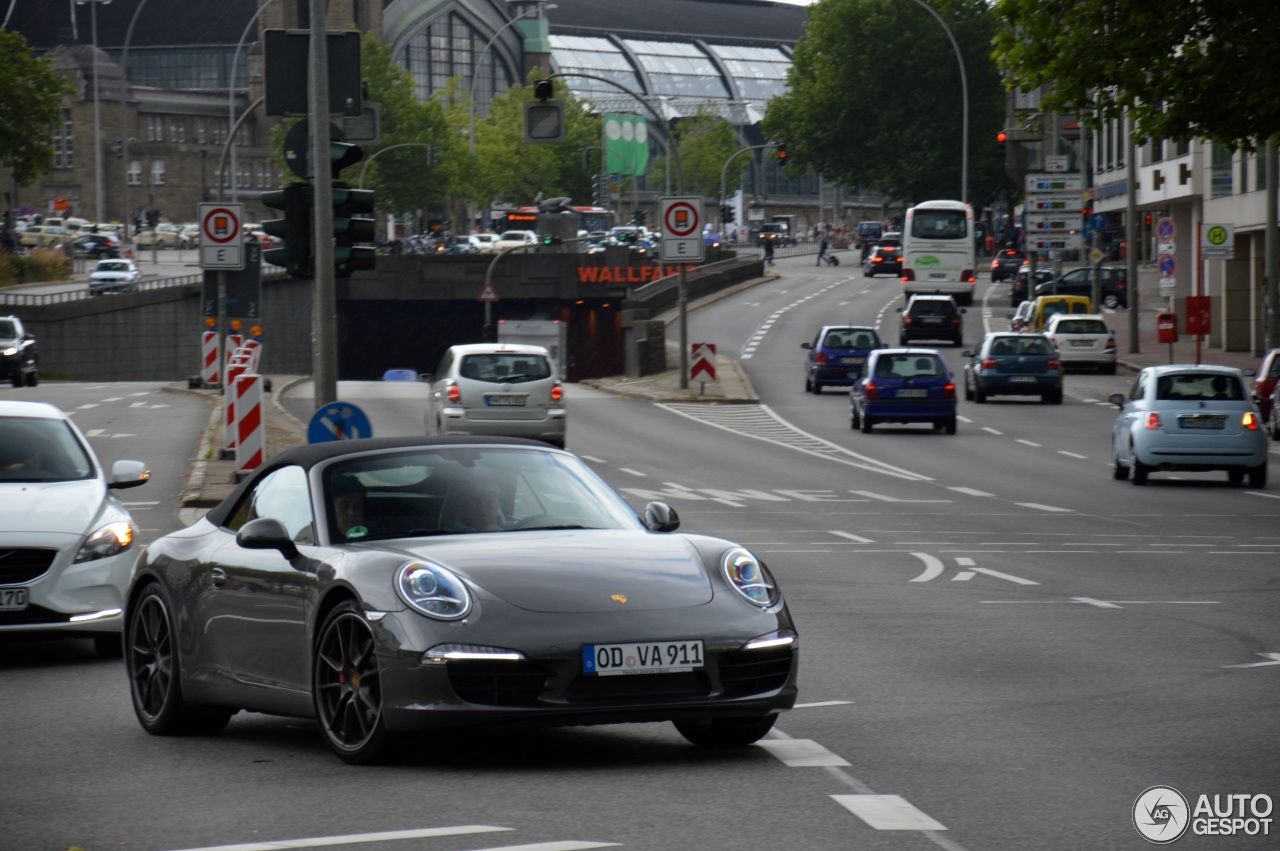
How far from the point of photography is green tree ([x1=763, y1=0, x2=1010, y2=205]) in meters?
107

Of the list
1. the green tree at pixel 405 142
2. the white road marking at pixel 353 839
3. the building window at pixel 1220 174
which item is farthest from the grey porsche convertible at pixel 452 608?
the green tree at pixel 405 142

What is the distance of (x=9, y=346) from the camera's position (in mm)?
51188

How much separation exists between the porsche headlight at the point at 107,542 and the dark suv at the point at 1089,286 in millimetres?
65419

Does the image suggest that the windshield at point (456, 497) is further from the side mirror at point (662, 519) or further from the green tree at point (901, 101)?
the green tree at point (901, 101)

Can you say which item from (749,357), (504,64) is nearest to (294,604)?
(749,357)

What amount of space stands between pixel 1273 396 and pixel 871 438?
662 cm

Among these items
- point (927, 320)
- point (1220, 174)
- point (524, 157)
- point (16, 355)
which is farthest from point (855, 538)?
point (524, 157)

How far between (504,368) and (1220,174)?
3181 centimetres

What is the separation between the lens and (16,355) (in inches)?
2012

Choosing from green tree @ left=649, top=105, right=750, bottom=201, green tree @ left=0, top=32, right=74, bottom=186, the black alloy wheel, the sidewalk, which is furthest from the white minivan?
green tree @ left=649, top=105, right=750, bottom=201

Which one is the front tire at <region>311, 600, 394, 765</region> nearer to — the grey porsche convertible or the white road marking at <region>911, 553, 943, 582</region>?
the grey porsche convertible

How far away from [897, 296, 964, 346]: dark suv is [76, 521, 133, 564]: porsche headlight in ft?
163

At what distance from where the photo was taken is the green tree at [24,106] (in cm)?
6650

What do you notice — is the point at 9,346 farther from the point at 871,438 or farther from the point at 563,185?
the point at 563,185
